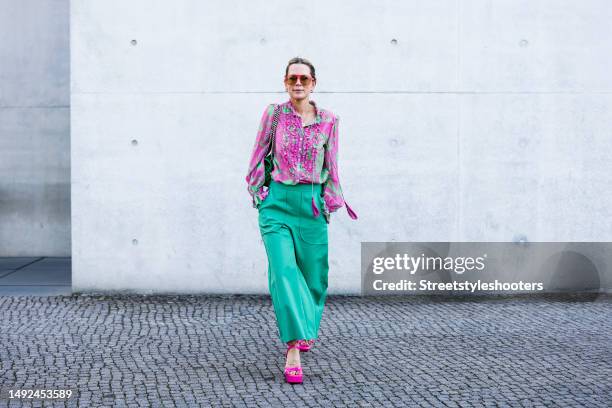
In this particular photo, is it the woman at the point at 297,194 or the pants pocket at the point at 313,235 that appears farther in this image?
the pants pocket at the point at 313,235

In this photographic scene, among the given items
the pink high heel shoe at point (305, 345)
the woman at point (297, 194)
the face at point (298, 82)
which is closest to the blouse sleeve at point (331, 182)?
the woman at point (297, 194)

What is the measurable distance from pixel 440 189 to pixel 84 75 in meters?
3.34

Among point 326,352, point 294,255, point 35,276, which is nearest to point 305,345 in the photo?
point 326,352

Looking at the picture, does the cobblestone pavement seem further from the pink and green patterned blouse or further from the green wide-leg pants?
the pink and green patterned blouse

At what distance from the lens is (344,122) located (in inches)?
320

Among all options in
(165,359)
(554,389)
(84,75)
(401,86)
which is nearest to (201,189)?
(84,75)

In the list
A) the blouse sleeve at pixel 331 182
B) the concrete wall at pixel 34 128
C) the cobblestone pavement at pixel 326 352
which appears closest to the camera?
the cobblestone pavement at pixel 326 352

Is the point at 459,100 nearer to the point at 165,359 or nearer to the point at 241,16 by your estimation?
the point at 241,16

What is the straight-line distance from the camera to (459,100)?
26.8 ft

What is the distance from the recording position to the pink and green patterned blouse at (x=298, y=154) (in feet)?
17.7

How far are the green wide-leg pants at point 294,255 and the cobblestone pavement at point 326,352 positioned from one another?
1.09ft

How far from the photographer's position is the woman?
5.30 meters

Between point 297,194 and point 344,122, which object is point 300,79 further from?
point 344,122

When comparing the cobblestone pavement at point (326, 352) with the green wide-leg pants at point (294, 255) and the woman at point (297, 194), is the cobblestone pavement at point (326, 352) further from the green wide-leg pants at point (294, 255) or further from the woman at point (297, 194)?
the woman at point (297, 194)
